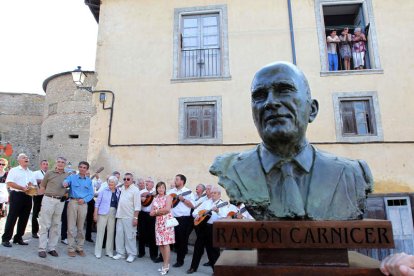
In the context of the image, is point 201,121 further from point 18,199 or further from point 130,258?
point 18,199

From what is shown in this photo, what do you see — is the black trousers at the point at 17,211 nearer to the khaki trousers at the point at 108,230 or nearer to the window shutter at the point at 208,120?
the khaki trousers at the point at 108,230

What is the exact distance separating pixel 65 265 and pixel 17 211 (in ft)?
4.55

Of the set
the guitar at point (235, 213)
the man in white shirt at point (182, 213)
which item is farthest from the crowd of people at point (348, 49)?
the man in white shirt at point (182, 213)

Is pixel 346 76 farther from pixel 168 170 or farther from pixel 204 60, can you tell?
pixel 168 170

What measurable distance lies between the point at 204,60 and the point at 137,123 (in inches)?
122

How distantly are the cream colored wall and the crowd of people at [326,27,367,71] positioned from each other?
509 mm

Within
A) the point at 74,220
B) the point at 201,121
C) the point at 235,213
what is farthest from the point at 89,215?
the point at 201,121

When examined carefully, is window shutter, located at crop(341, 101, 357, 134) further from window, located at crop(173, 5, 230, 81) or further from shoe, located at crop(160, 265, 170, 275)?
shoe, located at crop(160, 265, 170, 275)

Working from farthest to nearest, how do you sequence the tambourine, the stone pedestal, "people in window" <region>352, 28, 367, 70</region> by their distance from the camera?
"people in window" <region>352, 28, 367, 70</region> < the tambourine < the stone pedestal

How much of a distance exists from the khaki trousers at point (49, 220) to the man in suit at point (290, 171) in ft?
15.7

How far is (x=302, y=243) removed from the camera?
6.44 feet

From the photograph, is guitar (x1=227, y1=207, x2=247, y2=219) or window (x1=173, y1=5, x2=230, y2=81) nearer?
guitar (x1=227, y1=207, x2=247, y2=219)

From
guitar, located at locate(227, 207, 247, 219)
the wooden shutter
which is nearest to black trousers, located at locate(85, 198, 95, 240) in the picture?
guitar, located at locate(227, 207, 247, 219)

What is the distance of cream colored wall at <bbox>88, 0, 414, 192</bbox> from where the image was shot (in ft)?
33.2
